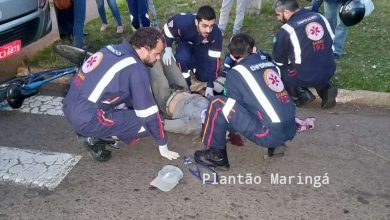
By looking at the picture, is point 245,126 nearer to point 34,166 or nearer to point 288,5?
point 288,5

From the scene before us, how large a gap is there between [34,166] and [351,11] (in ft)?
13.0

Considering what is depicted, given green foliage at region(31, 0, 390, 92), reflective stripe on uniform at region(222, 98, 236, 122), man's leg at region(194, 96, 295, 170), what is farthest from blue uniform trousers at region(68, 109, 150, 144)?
green foliage at region(31, 0, 390, 92)

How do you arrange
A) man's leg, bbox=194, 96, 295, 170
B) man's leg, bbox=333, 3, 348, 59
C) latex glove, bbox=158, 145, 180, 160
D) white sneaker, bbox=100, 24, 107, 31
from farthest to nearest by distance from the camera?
white sneaker, bbox=100, 24, 107, 31 < man's leg, bbox=333, 3, 348, 59 < latex glove, bbox=158, 145, 180, 160 < man's leg, bbox=194, 96, 295, 170

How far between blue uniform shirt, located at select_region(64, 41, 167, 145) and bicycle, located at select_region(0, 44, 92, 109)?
3.77 feet

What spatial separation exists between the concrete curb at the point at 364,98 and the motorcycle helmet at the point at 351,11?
929mm

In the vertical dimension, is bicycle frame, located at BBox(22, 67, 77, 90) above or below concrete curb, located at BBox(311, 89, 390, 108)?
below

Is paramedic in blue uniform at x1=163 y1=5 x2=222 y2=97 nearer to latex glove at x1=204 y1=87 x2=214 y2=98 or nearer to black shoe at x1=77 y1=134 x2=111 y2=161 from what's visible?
latex glove at x1=204 y1=87 x2=214 y2=98

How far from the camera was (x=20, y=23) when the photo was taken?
4.81 meters

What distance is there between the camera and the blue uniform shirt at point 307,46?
441cm

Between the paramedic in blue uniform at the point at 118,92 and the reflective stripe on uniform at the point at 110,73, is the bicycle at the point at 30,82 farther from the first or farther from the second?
the reflective stripe on uniform at the point at 110,73

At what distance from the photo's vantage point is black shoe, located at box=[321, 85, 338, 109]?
15.4 ft

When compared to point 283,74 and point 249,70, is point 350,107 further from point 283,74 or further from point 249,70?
point 249,70

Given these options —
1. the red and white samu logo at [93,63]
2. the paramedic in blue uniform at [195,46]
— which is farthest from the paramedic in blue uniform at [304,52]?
the red and white samu logo at [93,63]

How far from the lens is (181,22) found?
473cm
